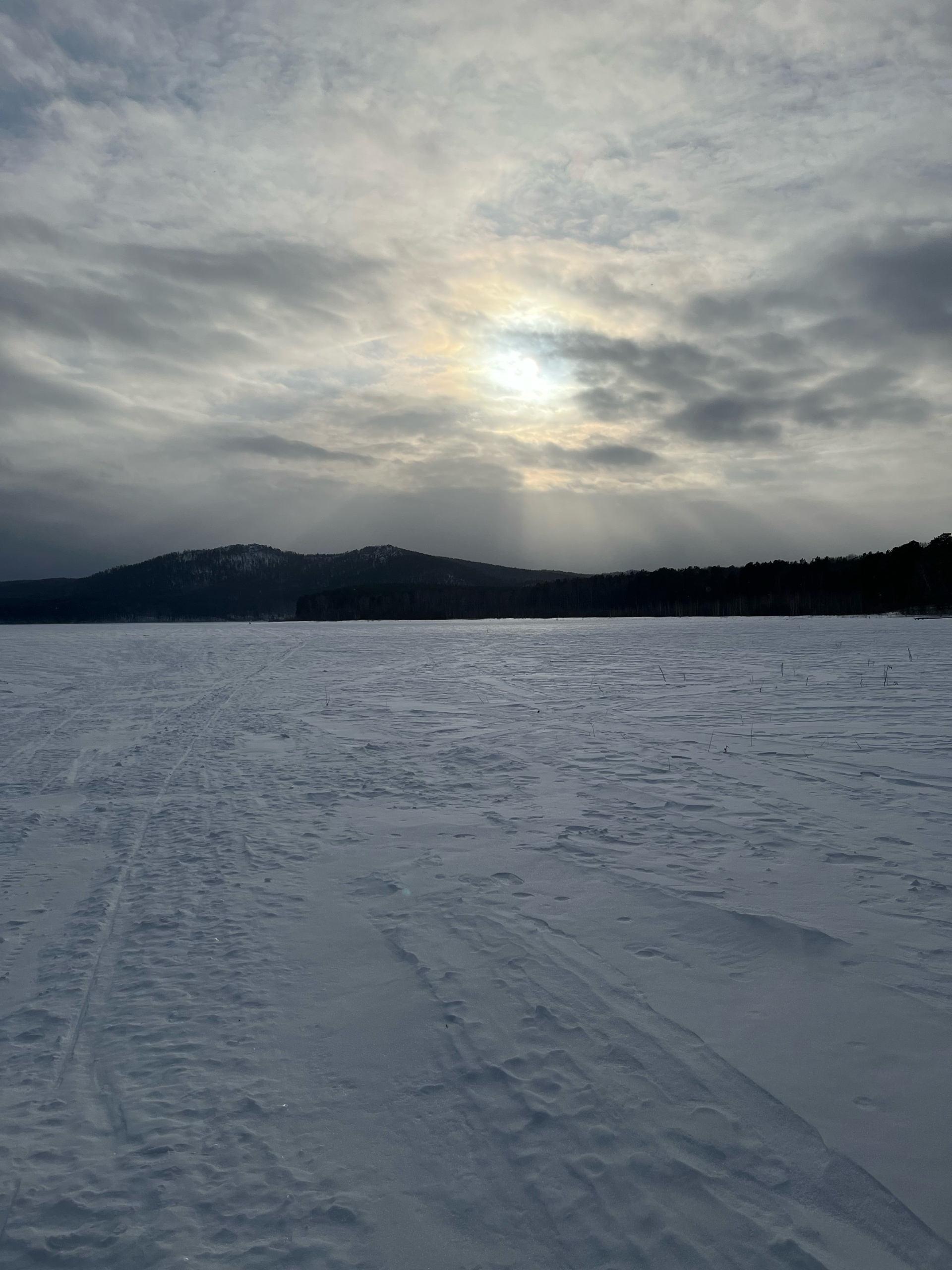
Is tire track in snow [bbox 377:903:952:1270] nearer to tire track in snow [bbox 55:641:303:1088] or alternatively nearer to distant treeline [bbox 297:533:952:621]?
tire track in snow [bbox 55:641:303:1088]

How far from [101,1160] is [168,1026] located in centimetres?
77

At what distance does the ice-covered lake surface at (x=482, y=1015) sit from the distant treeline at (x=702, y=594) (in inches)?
3378

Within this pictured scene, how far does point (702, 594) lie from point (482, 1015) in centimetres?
10750

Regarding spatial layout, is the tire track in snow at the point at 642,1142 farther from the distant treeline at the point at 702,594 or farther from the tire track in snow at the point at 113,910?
the distant treeline at the point at 702,594

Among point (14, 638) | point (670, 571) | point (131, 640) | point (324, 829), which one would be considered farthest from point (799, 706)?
point (670, 571)

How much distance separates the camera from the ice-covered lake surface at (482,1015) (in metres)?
2.27

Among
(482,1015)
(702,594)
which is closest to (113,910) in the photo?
(482,1015)

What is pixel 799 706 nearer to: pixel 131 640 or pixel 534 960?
pixel 534 960

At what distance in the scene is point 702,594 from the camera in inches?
4131

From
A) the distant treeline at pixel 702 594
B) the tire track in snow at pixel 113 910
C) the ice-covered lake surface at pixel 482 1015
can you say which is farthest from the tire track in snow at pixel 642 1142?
the distant treeline at pixel 702 594

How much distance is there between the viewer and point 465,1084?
289 cm

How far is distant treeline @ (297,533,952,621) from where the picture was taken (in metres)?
81.5

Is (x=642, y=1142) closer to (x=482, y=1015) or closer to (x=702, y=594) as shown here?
(x=482, y=1015)

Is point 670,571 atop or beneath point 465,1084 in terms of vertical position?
atop
